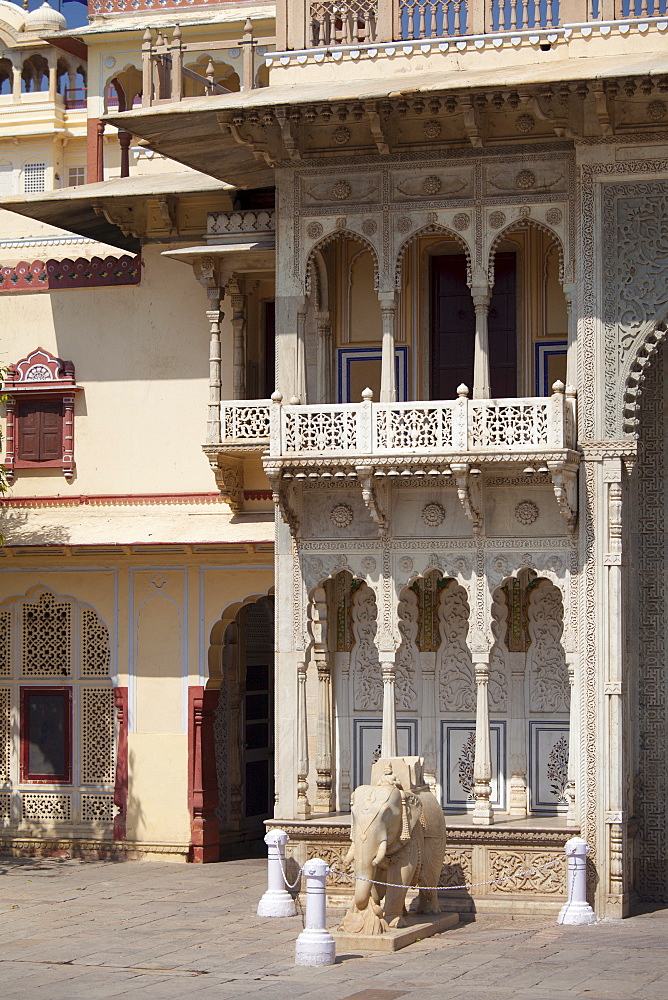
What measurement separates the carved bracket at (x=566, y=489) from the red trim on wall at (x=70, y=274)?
601 cm

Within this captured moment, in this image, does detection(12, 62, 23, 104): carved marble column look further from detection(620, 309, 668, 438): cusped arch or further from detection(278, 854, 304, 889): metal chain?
detection(278, 854, 304, 889): metal chain

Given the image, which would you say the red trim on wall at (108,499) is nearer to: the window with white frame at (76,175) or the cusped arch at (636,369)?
the cusped arch at (636,369)

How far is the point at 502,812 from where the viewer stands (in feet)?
54.2

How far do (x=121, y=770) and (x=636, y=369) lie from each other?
717 cm

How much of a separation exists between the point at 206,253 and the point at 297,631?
4.07 m

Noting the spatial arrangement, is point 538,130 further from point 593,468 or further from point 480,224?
point 593,468

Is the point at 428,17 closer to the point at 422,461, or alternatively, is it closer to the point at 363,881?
the point at 422,461

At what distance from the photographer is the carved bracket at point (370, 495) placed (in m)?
15.6

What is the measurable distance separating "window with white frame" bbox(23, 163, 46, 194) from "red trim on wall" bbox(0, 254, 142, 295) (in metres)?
13.7

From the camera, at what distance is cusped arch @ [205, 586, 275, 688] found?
18.9m

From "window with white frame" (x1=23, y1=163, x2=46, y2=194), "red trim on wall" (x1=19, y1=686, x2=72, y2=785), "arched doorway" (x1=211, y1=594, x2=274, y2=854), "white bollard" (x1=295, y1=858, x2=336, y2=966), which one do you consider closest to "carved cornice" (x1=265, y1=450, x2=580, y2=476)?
"arched doorway" (x1=211, y1=594, x2=274, y2=854)

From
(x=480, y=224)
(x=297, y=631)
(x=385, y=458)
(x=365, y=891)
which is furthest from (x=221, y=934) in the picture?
(x=480, y=224)

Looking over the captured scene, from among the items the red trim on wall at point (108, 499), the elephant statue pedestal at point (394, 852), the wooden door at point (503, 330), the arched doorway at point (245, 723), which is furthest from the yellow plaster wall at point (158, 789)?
the wooden door at point (503, 330)

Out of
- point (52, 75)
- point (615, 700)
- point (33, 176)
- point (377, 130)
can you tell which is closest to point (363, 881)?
point (615, 700)
